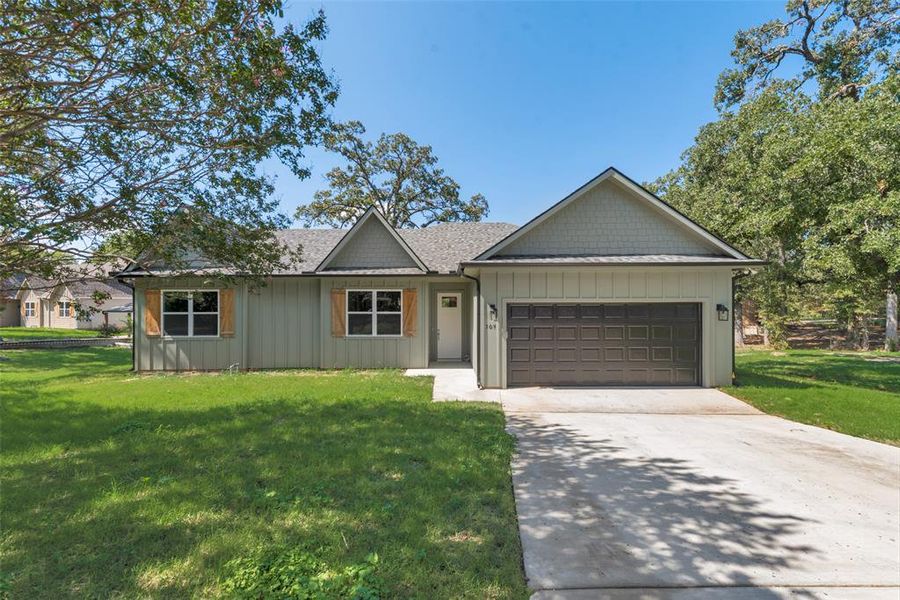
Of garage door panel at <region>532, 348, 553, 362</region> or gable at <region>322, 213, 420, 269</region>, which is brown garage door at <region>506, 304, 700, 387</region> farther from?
gable at <region>322, 213, 420, 269</region>

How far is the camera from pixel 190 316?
38.3ft

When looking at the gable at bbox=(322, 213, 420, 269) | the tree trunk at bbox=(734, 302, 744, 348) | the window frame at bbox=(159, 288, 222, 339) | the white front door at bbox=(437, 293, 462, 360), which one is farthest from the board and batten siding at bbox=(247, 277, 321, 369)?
the tree trunk at bbox=(734, 302, 744, 348)

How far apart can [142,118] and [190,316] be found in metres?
8.22

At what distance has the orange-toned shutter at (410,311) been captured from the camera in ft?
38.2

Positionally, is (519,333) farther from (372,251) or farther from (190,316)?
(190,316)

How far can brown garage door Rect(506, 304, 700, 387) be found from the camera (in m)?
9.27

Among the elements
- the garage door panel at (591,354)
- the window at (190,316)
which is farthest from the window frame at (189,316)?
the garage door panel at (591,354)

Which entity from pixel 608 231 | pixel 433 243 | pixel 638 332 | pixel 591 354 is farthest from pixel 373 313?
pixel 638 332

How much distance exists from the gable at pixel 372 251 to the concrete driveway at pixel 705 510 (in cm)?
685

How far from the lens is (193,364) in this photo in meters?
11.7

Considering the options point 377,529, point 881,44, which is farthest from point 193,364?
point 881,44

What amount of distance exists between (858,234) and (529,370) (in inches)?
326

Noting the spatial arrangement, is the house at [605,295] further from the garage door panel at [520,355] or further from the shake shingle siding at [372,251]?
the shake shingle siding at [372,251]

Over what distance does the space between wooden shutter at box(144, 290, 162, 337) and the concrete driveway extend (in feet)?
36.4
